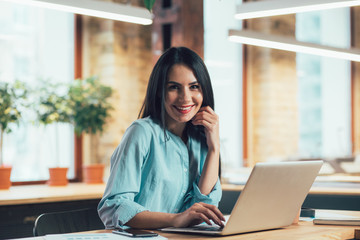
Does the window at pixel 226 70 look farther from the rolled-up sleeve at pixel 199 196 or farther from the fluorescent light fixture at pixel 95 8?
the rolled-up sleeve at pixel 199 196

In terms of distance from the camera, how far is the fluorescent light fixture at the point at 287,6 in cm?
269

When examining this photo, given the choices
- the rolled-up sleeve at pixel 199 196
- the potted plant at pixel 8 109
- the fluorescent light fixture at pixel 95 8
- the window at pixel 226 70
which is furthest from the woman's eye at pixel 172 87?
the window at pixel 226 70

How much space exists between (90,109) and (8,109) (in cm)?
73

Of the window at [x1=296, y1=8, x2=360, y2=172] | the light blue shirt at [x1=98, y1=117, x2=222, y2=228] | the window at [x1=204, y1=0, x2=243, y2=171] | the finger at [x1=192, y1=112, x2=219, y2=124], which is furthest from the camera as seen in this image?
the window at [x1=296, y1=8, x2=360, y2=172]

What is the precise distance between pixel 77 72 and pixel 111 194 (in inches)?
127

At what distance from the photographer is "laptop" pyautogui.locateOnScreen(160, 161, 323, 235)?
144 centimetres

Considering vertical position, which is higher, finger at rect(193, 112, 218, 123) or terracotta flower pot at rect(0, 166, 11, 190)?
finger at rect(193, 112, 218, 123)

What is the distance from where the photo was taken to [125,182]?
1.67 m

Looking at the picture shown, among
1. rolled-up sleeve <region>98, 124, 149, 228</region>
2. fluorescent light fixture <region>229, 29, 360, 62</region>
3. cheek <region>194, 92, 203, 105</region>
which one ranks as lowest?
rolled-up sleeve <region>98, 124, 149, 228</region>

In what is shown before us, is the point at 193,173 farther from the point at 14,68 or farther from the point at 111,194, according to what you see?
the point at 14,68

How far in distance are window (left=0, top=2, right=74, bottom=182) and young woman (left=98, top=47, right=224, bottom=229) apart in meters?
2.47

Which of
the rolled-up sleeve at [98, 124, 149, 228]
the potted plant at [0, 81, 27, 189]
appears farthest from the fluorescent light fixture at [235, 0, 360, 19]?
the potted plant at [0, 81, 27, 189]

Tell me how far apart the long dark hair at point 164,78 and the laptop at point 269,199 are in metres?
0.50

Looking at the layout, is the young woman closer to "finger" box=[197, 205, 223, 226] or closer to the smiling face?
the smiling face
